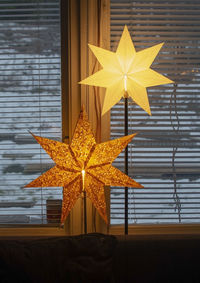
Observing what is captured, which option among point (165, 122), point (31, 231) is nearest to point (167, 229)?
point (165, 122)

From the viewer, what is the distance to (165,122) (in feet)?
5.91

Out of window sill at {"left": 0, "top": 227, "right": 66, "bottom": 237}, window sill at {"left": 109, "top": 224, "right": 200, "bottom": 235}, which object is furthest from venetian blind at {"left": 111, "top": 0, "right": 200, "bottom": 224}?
window sill at {"left": 0, "top": 227, "right": 66, "bottom": 237}

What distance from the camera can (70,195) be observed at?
1450 mm

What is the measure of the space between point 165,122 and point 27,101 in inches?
32.2

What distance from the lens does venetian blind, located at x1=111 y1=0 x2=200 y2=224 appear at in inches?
68.9

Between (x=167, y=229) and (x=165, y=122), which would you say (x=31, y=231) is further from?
(x=165, y=122)

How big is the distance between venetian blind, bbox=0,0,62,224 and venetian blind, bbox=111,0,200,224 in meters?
0.36

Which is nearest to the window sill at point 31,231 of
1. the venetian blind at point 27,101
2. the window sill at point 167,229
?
the venetian blind at point 27,101

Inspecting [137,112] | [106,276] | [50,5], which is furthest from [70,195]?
[50,5]

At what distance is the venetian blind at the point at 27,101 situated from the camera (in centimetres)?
175

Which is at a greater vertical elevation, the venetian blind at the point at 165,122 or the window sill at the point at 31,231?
the venetian blind at the point at 165,122

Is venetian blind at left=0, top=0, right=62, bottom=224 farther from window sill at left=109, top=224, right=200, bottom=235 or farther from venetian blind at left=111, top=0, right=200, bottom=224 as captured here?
window sill at left=109, top=224, right=200, bottom=235

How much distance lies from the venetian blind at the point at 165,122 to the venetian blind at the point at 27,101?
362 millimetres

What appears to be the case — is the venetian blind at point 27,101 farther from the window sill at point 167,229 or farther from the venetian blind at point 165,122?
the window sill at point 167,229
